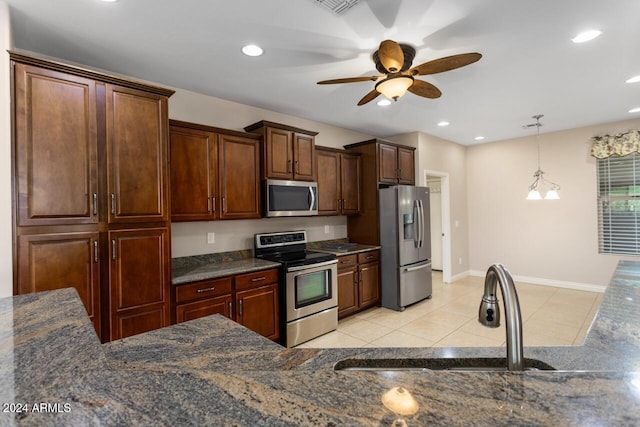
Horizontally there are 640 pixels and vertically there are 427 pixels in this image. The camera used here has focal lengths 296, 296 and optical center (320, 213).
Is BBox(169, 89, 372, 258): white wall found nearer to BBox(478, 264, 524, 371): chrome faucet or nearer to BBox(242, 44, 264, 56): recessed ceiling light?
BBox(242, 44, 264, 56): recessed ceiling light

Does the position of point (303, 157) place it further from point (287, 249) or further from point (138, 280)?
point (138, 280)

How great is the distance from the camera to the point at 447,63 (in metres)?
2.08

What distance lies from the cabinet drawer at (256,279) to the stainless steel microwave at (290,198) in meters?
0.67

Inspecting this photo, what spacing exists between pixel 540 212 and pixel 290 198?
15.4 ft

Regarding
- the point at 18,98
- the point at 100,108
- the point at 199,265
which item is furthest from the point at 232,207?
the point at 18,98

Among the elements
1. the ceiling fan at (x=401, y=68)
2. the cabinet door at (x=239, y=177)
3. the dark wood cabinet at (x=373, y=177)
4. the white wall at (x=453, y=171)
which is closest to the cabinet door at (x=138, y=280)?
the cabinet door at (x=239, y=177)

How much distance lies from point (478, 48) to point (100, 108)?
2921 mm

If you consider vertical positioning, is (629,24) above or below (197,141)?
above

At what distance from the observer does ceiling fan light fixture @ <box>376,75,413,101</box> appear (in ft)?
7.36

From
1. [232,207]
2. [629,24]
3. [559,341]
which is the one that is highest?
[629,24]

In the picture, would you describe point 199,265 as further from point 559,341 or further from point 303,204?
point 559,341

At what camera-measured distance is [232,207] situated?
3.12 metres

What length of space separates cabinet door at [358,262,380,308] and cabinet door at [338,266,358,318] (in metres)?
0.12

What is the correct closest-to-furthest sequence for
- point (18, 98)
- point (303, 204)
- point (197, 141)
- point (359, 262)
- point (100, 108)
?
point (18, 98) < point (100, 108) < point (197, 141) < point (303, 204) < point (359, 262)
